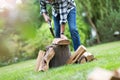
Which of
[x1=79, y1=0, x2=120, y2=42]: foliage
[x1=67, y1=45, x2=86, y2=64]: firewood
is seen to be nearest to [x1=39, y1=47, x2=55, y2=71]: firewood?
[x1=67, y1=45, x2=86, y2=64]: firewood

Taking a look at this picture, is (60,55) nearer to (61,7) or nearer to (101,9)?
(61,7)

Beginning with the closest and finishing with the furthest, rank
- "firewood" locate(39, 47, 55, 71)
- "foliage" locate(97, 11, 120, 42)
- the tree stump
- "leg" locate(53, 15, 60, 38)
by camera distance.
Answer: "firewood" locate(39, 47, 55, 71) < the tree stump < "leg" locate(53, 15, 60, 38) < "foliage" locate(97, 11, 120, 42)

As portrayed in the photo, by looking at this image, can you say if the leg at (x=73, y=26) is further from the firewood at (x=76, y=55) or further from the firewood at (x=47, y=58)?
the firewood at (x=47, y=58)

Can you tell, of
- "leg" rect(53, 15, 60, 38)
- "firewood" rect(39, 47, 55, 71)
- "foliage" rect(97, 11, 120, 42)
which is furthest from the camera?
"foliage" rect(97, 11, 120, 42)

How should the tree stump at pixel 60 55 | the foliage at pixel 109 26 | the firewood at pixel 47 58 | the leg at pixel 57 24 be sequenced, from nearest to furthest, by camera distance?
1. the firewood at pixel 47 58
2. the tree stump at pixel 60 55
3. the leg at pixel 57 24
4. the foliage at pixel 109 26

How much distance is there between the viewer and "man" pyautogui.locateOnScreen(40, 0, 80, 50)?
214 inches

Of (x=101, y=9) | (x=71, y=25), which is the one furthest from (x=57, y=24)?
(x=101, y=9)

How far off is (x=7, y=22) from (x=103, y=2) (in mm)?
16978

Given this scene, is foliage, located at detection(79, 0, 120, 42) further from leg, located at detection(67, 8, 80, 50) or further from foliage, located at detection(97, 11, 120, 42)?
leg, located at detection(67, 8, 80, 50)

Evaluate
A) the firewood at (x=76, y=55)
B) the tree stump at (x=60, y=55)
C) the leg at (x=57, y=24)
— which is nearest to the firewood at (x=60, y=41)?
the tree stump at (x=60, y=55)

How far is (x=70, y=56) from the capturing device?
18.5ft

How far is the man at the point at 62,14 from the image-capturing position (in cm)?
543

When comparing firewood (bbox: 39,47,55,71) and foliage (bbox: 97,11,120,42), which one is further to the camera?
foliage (bbox: 97,11,120,42)

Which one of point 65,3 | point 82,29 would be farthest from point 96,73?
point 82,29
